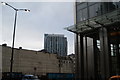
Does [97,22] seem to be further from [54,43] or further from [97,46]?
[54,43]

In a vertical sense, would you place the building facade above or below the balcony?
below

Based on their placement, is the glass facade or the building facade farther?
the building facade

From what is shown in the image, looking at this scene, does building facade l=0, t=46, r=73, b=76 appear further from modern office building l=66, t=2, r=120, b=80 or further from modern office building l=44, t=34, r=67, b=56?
modern office building l=44, t=34, r=67, b=56

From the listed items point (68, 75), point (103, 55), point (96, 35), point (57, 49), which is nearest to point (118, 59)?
point (103, 55)

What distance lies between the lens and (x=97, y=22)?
955 inches

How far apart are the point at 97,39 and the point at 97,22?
276 centimetres

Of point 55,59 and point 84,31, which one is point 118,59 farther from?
point 55,59

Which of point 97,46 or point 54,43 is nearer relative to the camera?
point 97,46

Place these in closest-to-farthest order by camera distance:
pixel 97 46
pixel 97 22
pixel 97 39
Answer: pixel 97 22 < pixel 97 46 < pixel 97 39

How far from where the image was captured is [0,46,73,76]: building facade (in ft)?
191

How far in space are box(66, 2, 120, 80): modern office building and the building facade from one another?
32584 millimetres

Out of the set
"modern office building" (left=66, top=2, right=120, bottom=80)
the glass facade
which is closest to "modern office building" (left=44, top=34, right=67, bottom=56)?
"modern office building" (left=66, top=2, right=120, bottom=80)

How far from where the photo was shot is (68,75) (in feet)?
162

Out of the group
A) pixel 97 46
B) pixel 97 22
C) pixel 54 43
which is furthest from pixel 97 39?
pixel 54 43
